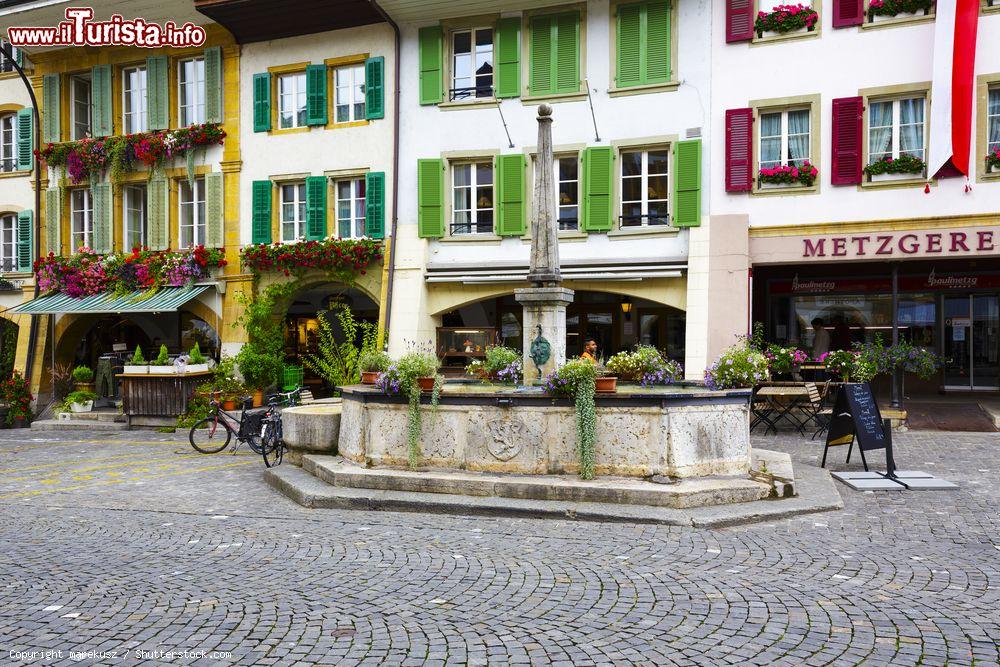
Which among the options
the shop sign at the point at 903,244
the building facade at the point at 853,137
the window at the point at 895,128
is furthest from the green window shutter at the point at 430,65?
the window at the point at 895,128

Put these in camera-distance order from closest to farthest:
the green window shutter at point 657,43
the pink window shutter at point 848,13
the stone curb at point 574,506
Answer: the stone curb at point 574,506 < the pink window shutter at point 848,13 < the green window shutter at point 657,43

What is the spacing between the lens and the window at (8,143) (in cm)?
2103

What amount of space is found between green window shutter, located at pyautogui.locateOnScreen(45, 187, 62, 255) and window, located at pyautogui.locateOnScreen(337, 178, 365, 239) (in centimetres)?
769

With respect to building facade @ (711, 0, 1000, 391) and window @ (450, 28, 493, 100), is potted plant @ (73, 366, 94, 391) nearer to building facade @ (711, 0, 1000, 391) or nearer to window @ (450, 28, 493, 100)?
window @ (450, 28, 493, 100)

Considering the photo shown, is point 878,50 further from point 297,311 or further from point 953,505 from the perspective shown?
point 297,311

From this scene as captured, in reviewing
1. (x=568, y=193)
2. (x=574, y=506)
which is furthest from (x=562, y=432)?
(x=568, y=193)

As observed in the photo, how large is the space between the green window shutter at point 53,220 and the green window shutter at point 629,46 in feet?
46.9

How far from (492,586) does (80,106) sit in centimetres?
2022

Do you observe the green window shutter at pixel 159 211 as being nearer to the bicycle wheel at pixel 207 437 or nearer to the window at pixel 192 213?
the window at pixel 192 213

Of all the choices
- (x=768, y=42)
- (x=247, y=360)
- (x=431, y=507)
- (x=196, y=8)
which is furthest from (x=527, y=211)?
(x=431, y=507)

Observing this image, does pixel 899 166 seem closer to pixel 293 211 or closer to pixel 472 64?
pixel 472 64

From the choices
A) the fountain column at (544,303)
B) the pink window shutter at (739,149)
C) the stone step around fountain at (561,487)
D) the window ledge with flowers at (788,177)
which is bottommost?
the stone step around fountain at (561,487)

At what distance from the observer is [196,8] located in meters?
17.7

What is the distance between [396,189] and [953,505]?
13.0 metres
